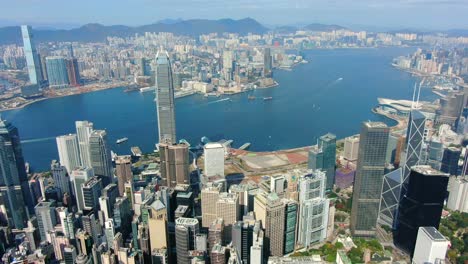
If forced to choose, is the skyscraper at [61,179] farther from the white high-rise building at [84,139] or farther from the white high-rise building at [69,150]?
the white high-rise building at [69,150]

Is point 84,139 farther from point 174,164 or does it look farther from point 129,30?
point 129,30

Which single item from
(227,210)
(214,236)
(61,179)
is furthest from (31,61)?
(214,236)

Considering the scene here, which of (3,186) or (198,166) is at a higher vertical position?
(3,186)

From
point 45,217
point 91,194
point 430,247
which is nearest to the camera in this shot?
point 430,247

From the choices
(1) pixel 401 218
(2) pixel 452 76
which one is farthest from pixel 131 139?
(2) pixel 452 76

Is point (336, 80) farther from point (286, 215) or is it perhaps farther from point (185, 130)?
point (286, 215)

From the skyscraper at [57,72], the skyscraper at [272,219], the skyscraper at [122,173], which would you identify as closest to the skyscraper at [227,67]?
the skyscraper at [57,72]
